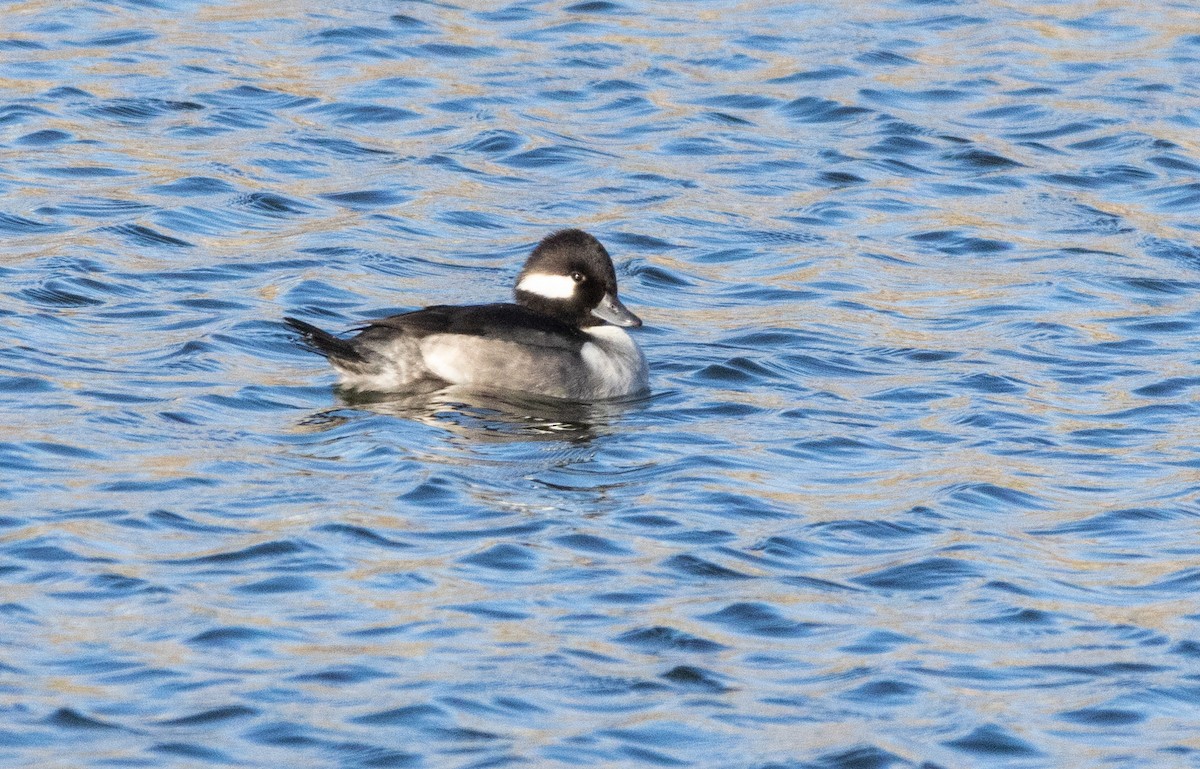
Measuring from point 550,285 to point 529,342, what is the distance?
1.96 feet

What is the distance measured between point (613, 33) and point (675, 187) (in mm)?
3754

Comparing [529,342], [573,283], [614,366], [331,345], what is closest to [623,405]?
[614,366]

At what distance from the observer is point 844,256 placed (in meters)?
13.3

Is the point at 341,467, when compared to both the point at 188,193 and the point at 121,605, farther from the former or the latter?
the point at 188,193

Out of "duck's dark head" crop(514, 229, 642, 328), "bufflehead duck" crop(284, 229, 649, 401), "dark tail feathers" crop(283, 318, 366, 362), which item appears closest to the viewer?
"dark tail feathers" crop(283, 318, 366, 362)

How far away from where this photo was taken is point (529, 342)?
10711 millimetres

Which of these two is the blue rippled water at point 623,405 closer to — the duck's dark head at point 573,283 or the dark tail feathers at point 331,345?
the dark tail feathers at point 331,345

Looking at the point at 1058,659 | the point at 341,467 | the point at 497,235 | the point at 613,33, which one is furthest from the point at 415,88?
the point at 1058,659

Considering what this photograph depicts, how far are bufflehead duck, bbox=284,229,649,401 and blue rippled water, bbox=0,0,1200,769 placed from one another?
0.21 metres

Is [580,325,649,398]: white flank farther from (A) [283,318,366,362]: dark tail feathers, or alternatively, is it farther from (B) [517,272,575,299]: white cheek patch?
(A) [283,318,366,362]: dark tail feathers

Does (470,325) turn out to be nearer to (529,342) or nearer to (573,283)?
(529,342)

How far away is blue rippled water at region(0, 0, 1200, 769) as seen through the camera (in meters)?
6.85

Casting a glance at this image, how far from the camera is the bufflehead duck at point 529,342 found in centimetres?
1045

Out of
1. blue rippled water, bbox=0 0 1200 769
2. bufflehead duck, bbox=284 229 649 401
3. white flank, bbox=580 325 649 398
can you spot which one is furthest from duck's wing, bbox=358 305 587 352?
blue rippled water, bbox=0 0 1200 769
